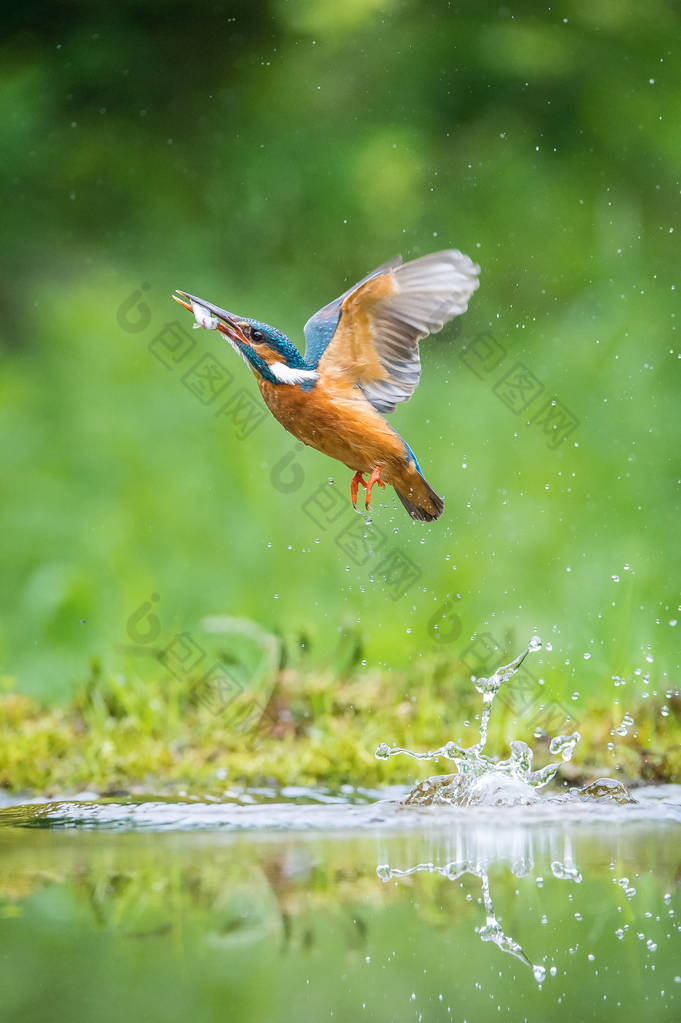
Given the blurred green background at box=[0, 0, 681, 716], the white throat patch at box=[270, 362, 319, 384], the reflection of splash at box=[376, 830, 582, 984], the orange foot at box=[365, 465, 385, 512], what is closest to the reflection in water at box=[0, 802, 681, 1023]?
the reflection of splash at box=[376, 830, 582, 984]

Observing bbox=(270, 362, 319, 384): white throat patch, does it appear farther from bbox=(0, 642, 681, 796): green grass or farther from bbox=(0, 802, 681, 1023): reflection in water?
bbox=(0, 642, 681, 796): green grass

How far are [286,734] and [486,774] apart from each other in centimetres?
56

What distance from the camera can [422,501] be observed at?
1.96 meters

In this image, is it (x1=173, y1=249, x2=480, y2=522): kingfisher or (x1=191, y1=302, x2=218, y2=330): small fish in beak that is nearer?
(x1=191, y1=302, x2=218, y2=330): small fish in beak

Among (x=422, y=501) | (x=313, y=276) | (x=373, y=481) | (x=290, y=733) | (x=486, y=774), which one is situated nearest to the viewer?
(x=373, y=481)

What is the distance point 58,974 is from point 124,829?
0.95 meters

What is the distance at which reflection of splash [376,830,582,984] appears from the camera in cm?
136

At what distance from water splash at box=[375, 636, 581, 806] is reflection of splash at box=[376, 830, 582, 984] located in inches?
12.1

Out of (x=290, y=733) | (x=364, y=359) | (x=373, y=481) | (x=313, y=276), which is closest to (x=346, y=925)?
(x=373, y=481)

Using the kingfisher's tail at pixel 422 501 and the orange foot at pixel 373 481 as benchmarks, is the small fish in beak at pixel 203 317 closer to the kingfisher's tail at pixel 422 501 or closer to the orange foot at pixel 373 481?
the orange foot at pixel 373 481

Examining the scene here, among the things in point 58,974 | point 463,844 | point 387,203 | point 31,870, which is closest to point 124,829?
point 31,870

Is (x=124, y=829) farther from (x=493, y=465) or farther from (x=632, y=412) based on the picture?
(x=632, y=412)

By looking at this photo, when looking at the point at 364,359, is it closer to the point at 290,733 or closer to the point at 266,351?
the point at 266,351

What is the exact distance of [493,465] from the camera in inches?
148
